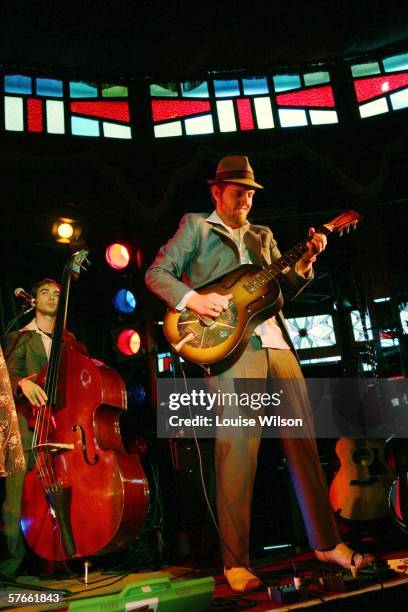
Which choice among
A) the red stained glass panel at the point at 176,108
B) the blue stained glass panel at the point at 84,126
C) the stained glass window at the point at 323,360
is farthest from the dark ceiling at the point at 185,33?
the stained glass window at the point at 323,360

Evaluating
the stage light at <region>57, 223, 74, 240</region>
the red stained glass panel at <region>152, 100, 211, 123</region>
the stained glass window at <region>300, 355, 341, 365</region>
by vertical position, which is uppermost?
the red stained glass panel at <region>152, 100, 211, 123</region>

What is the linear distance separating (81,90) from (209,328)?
379cm

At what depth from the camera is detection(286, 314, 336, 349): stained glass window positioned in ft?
23.9

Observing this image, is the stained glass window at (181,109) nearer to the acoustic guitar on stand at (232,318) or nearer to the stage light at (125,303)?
the stage light at (125,303)

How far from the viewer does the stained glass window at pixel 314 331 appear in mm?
7289

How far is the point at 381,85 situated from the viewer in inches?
224

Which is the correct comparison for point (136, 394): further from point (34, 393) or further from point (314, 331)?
point (314, 331)

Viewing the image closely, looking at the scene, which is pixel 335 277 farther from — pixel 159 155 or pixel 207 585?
pixel 207 585

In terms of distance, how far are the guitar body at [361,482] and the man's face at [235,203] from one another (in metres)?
1.80

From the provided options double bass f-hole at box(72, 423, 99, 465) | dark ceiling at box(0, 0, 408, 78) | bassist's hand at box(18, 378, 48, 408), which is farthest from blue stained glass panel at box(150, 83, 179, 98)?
double bass f-hole at box(72, 423, 99, 465)

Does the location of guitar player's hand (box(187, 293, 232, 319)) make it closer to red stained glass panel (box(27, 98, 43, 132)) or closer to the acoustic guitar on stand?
the acoustic guitar on stand

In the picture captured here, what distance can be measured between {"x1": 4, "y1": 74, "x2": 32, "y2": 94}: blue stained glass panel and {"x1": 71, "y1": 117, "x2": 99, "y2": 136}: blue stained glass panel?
20.8 inches

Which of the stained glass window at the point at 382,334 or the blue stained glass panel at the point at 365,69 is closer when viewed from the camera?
the stained glass window at the point at 382,334

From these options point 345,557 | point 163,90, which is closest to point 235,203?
point 345,557
